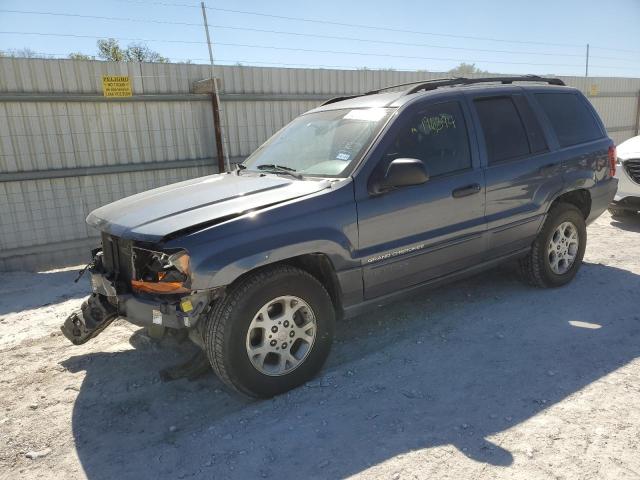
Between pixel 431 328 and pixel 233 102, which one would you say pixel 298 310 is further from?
pixel 233 102

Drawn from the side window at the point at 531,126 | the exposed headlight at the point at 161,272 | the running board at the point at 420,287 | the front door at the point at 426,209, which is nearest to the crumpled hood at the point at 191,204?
the exposed headlight at the point at 161,272

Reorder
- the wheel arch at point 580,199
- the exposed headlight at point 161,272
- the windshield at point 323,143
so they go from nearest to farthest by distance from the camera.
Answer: the exposed headlight at point 161,272 → the windshield at point 323,143 → the wheel arch at point 580,199

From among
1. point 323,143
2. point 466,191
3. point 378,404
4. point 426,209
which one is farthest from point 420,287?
point 323,143

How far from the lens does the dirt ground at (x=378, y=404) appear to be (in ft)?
8.92

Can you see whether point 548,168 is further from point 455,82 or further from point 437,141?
point 437,141

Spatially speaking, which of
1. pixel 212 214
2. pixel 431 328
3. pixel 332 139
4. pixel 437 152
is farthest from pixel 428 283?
pixel 212 214

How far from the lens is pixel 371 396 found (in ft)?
10.9

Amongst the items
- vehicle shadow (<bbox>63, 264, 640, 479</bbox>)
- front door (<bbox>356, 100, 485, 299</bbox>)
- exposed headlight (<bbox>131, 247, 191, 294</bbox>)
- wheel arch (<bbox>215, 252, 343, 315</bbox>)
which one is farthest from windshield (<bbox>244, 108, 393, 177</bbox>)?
vehicle shadow (<bbox>63, 264, 640, 479</bbox>)

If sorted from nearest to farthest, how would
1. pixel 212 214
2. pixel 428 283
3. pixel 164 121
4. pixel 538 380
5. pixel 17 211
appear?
1. pixel 212 214
2. pixel 538 380
3. pixel 428 283
4. pixel 17 211
5. pixel 164 121

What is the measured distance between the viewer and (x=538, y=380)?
3.40 metres

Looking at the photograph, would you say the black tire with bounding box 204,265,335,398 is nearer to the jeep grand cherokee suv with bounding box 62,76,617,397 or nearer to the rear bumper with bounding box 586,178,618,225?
the jeep grand cherokee suv with bounding box 62,76,617,397

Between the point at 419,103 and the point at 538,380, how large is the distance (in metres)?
2.16

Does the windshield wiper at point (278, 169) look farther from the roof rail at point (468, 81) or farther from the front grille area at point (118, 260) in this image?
the front grille area at point (118, 260)

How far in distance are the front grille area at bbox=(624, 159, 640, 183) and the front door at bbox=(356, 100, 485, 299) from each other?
4.59 metres
